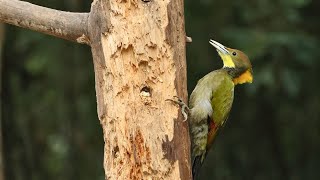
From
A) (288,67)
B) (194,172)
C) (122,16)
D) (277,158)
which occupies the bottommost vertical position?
(277,158)

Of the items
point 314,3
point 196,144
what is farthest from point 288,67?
point 196,144

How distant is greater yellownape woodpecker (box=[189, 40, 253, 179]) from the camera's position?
399cm

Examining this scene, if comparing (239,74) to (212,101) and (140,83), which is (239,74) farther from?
(140,83)

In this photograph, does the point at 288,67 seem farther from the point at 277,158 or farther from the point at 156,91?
the point at 156,91

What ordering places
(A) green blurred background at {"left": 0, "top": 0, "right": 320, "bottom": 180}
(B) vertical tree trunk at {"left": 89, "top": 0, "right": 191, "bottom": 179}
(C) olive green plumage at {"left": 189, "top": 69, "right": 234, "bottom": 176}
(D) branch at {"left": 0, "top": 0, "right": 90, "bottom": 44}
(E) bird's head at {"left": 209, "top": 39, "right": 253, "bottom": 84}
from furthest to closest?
(A) green blurred background at {"left": 0, "top": 0, "right": 320, "bottom": 180} → (E) bird's head at {"left": 209, "top": 39, "right": 253, "bottom": 84} → (C) olive green plumage at {"left": 189, "top": 69, "right": 234, "bottom": 176} → (D) branch at {"left": 0, "top": 0, "right": 90, "bottom": 44} → (B) vertical tree trunk at {"left": 89, "top": 0, "right": 191, "bottom": 179}

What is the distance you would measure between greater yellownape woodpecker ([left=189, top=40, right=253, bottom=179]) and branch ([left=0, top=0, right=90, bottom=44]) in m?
0.70

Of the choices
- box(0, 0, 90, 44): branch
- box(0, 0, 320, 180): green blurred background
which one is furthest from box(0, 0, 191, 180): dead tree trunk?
box(0, 0, 320, 180): green blurred background

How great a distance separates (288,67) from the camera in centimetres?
641

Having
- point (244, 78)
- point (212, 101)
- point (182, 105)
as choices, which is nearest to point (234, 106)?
point (244, 78)

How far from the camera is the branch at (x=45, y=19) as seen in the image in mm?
3498

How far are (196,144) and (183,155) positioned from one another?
0.61 metres

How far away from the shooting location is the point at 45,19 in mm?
3543

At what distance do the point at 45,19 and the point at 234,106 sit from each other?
3756 millimetres

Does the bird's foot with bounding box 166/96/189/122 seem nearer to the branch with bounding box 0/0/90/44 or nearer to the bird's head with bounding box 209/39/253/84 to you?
the branch with bounding box 0/0/90/44
